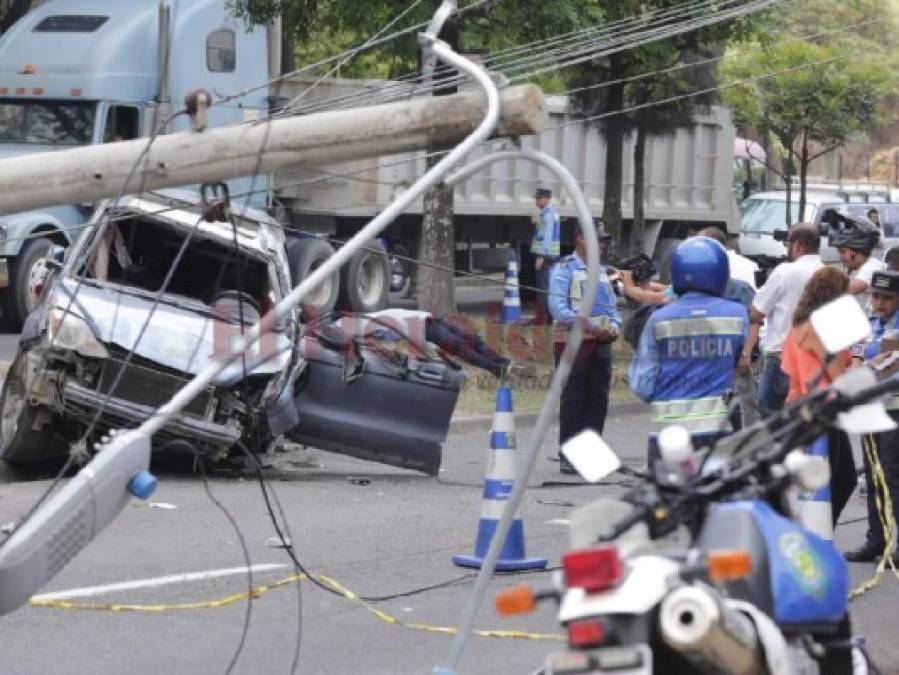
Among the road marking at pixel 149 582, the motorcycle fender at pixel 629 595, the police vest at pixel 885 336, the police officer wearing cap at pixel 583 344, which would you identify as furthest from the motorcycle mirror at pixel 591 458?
the police officer wearing cap at pixel 583 344

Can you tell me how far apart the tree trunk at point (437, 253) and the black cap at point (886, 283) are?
10331 millimetres

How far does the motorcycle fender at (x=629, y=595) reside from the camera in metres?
4.50

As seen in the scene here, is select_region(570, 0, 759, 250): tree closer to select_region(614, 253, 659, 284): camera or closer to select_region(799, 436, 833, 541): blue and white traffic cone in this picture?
select_region(614, 253, 659, 284): camera

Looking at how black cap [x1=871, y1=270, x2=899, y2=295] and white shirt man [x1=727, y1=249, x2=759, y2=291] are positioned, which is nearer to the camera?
black cap [x1=871, y1=270, x2=899, y2=295]

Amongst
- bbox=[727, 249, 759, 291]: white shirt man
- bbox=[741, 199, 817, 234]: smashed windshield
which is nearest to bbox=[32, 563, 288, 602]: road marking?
bbox=[727, 249, 759, 291]: white shirt man

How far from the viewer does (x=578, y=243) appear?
13.9m

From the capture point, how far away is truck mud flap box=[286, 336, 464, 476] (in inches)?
505

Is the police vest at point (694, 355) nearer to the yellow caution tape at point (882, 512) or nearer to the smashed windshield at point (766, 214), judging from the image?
the yellow caution tape at point (882, 512)

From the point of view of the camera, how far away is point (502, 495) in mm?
9930

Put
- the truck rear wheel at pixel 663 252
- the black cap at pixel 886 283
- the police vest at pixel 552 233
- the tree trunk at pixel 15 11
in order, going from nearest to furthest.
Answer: the black cap at pixel 886 283 → the police vest at pixel 552 233 → the tree trunk at pixel 15 11 → the truck rear wheel at pixel 663 252

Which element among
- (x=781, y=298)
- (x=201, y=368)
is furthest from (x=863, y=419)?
(x=201, y=368)

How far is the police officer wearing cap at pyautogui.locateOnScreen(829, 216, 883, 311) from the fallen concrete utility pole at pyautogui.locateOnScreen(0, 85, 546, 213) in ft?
18.8

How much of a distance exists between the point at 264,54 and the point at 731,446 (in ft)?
65.9

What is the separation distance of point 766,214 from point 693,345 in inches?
1092
